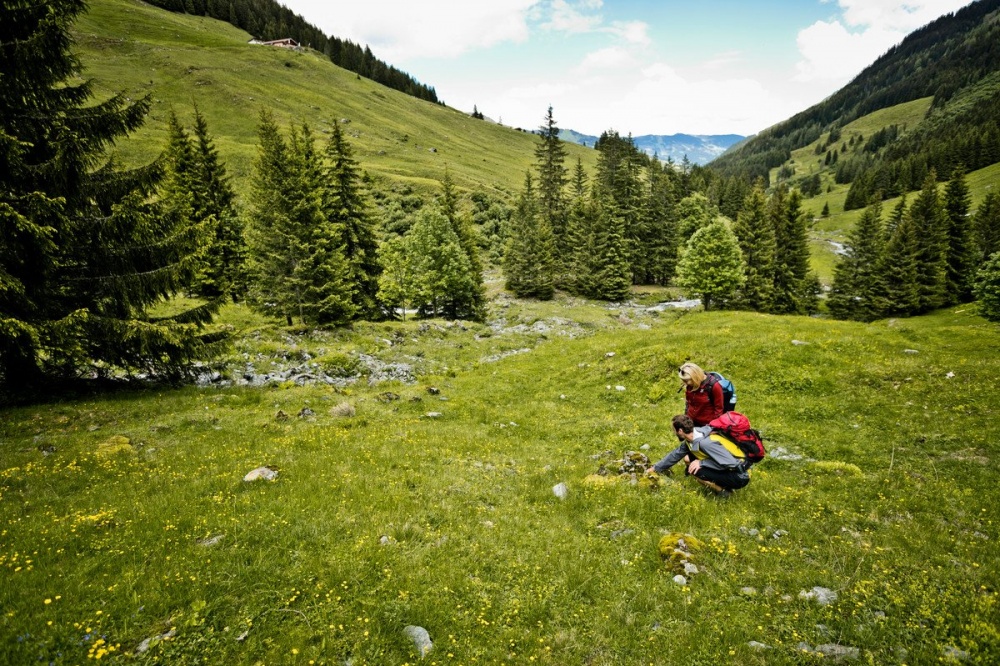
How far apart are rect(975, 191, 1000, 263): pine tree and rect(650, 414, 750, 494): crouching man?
75.4 m

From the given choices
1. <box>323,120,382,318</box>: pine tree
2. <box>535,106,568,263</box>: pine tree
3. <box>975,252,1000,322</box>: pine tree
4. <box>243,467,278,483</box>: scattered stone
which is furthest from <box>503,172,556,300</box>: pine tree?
<box>243,467,278,483</box>: scattered stone

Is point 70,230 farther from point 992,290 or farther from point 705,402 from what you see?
point 992,290

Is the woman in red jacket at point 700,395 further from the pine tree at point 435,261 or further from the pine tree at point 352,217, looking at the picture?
the pine tree at point 435,261

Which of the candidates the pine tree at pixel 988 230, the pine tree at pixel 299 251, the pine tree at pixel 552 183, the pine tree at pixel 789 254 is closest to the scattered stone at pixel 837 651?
the pine tree at pixel 299 251

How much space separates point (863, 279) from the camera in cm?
5994

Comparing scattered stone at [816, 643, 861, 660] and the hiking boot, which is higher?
scattered stone at [816, 643, 861, 660]

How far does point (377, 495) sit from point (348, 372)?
15.9m

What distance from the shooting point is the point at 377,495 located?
9609 millimetres

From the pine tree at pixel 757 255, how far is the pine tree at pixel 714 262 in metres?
4.81

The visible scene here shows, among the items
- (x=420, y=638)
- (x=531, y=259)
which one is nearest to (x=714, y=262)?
(x=531, y=259)

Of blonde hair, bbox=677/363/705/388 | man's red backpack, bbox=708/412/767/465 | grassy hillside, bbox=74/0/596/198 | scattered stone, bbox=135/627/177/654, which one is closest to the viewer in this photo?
scattered stone, bbox=135/627/177/654

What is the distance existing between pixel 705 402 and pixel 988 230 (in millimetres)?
81202

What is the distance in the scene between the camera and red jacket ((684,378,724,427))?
10.4 metres

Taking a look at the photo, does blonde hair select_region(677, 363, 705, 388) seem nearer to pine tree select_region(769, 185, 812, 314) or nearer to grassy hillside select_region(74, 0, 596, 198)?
pine tree select_region(769, 185, 812, 314)
